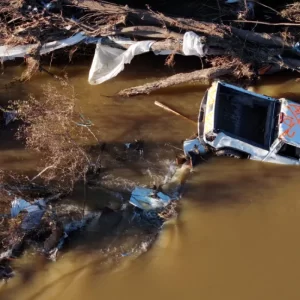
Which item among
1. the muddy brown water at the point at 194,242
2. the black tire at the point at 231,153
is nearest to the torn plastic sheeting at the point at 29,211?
the muddy brown water at the point at 194,242

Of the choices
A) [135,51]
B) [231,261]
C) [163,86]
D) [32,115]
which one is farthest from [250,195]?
[32,115]

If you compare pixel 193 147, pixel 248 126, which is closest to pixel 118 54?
pixel 193 147

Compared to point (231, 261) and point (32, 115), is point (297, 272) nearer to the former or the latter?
point (231, 261)

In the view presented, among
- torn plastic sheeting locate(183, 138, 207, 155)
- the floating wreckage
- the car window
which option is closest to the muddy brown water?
the floating wreckage

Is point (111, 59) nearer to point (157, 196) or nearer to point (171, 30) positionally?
point (171, 30)

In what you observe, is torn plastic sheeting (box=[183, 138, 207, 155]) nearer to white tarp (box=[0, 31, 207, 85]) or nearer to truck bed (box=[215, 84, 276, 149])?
truck bed (box=[215, 84, 276, 149])

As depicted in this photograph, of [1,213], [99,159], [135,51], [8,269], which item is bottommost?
[8,269]

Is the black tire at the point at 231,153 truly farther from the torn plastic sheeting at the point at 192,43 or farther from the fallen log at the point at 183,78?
the torn plastic sheeting at the point at 192,43
